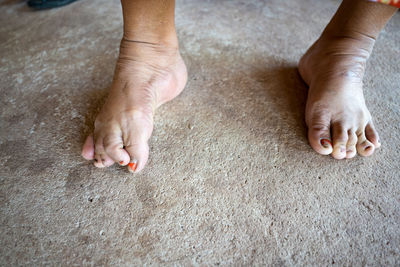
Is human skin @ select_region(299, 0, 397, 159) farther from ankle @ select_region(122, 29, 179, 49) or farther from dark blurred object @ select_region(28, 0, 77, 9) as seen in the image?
dark blurred object @ select_region(28, 0, 77, 9)

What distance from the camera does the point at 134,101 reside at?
31.4 inches

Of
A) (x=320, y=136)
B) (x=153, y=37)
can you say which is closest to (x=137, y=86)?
(x=153, y=37)

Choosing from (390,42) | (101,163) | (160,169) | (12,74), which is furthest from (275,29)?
(12,74)

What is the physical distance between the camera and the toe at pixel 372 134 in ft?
2.60

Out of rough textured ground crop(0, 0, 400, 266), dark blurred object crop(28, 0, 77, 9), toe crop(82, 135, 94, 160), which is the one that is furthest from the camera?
dark blurred object crop(28, 0, 77, 9)

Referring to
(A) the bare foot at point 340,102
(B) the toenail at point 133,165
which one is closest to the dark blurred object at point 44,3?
(B) the toenail at point 133,165

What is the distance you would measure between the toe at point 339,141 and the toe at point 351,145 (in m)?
0.02

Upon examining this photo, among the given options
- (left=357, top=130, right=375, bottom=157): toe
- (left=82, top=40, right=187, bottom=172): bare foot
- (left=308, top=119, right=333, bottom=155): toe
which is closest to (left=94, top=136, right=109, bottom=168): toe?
(left=82, top=40, right=187, bottom=172): bare foot

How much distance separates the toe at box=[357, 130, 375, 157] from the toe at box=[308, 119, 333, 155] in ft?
0.30

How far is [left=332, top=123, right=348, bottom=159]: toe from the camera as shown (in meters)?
0.76

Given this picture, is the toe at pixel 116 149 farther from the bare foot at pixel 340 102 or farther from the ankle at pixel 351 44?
the ankle at pixel 351 44

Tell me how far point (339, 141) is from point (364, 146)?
9 cm

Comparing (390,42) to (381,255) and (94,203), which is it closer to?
(381,255)

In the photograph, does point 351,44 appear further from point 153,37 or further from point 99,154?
point 99,154
